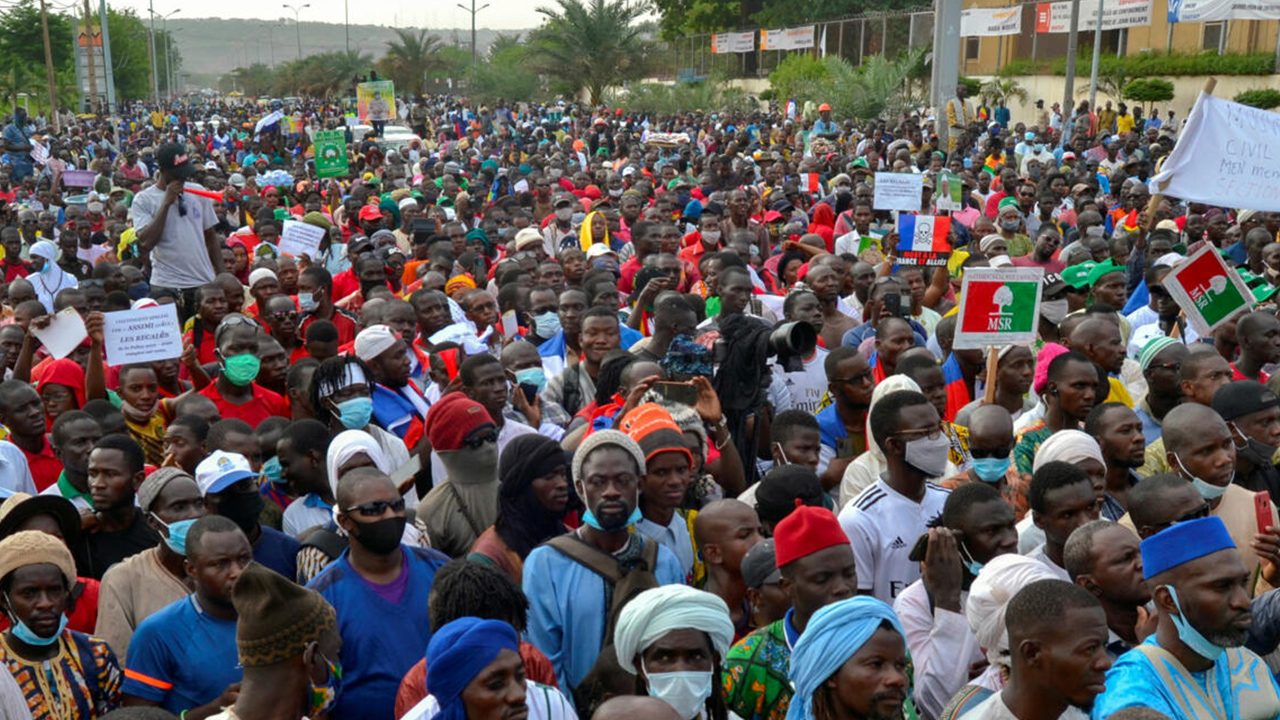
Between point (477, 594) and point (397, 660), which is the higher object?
point (477, 594)

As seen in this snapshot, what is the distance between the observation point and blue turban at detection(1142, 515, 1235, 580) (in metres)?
3.68

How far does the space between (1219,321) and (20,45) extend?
6396 cm

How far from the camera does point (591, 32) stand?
4553cm

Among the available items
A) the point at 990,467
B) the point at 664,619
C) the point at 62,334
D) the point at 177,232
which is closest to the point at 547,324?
the point at 62,334

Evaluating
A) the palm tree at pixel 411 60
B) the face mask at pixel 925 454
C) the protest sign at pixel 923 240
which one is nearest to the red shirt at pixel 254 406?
the face mask at pixel 925 454

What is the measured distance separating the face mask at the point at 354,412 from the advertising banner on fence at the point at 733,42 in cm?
4893

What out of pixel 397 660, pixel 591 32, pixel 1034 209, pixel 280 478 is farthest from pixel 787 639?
pixel 591 32

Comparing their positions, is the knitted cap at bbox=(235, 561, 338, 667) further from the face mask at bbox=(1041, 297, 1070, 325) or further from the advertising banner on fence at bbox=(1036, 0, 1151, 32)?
the advertising banner on fence at bbox=(1036, 0, 1151, 32)

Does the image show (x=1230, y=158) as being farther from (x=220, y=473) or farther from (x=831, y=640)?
(x=220, y=473)

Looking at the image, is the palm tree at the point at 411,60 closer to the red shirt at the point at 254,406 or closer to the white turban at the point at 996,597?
the red shirt at the point at 254,406

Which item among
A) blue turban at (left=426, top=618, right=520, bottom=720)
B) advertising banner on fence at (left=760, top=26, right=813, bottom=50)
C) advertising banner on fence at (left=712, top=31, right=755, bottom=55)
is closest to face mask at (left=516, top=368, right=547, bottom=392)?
blue turban at (left=426, top=618, right=520, bottom=720)

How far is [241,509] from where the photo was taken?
16.3 ft

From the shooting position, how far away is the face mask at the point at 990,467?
551 centimetres

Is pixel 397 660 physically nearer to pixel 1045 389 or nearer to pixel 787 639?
pixel 787 639
